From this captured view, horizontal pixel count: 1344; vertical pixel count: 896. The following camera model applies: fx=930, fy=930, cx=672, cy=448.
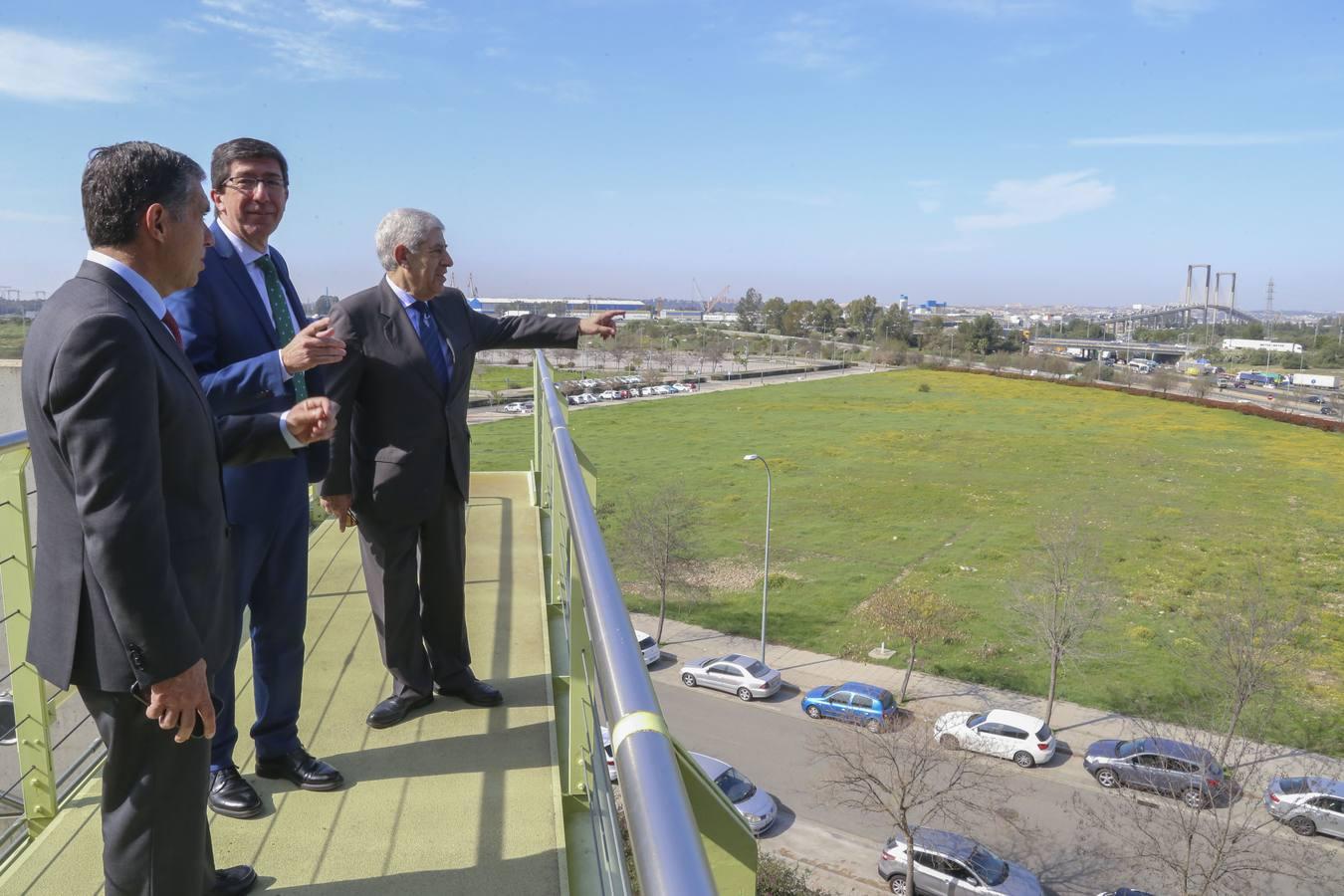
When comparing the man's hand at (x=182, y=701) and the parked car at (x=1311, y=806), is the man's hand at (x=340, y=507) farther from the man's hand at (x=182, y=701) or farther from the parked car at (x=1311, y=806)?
the parked car at (x=1311, y=806)

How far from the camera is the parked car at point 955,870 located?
40.4 feet

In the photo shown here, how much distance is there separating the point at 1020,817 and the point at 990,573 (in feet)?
40.0

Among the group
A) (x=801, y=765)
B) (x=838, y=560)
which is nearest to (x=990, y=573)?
(x=838, y=560)

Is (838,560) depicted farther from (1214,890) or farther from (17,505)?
(17,505)

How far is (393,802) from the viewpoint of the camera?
9.06 ft

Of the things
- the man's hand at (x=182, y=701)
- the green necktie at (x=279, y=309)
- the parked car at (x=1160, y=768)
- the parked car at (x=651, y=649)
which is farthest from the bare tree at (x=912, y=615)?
the man's hand at (x=182, y=701)

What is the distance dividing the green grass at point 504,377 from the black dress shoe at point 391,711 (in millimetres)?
59002

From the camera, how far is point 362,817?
269cm

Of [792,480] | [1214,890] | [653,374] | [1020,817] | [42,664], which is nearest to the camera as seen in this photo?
[42,664]

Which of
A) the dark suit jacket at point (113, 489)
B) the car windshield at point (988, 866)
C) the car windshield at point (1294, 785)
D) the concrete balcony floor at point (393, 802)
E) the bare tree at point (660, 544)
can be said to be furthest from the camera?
the bare tree at point (660, 544)

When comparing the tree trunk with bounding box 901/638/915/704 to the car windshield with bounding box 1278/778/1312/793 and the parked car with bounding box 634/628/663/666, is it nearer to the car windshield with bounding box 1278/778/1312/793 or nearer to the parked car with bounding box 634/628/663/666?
the parked car with bounding box 634/628/663/666

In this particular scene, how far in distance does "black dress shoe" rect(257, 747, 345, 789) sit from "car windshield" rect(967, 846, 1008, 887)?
38.8ft

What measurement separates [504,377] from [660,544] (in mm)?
48071

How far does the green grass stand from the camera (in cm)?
6494
